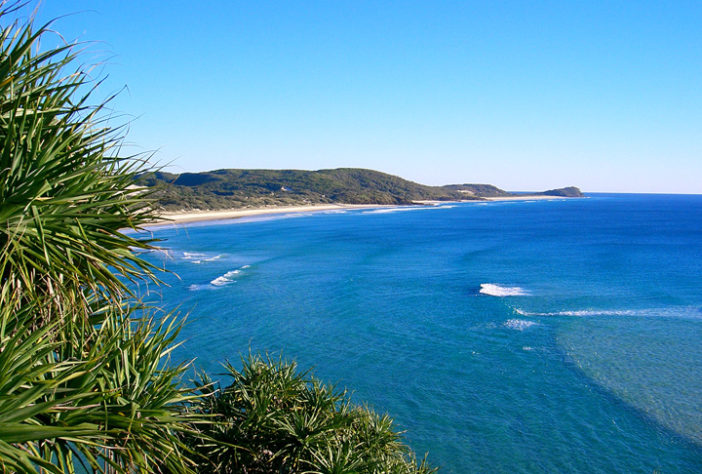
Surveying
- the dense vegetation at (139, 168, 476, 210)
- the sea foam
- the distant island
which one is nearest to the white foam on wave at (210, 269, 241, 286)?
the sea foam

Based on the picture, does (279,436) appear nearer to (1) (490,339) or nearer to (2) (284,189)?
(1) (490,339)

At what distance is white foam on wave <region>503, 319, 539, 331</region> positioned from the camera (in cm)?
2681

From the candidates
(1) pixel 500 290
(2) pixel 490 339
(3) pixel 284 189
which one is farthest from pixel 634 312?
(3) pixel 284 189

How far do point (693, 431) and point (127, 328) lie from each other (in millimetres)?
18469

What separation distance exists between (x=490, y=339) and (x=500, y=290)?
35.9 ft

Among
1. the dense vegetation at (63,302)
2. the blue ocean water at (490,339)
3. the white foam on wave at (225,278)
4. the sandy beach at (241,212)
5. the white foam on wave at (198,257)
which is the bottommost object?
the blue ocean water at (490,339)

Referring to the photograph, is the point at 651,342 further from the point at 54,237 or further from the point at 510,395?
the point at 54,237

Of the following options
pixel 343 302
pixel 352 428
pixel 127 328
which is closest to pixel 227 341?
pixel 343 302

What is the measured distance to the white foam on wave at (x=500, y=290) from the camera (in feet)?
112

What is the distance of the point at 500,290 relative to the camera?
3512 cm

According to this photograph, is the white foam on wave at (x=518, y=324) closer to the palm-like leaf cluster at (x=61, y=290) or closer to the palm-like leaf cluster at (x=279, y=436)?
the palm-like leaf cluster at (x=279, y=436)

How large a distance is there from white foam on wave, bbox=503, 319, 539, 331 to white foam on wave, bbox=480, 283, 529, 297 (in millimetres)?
5735

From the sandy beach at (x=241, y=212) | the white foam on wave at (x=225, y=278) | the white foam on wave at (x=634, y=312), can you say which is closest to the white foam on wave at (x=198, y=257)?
the white foam on wave at (x=225, y=278)

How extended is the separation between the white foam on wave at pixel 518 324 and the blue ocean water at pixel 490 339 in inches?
4.6
